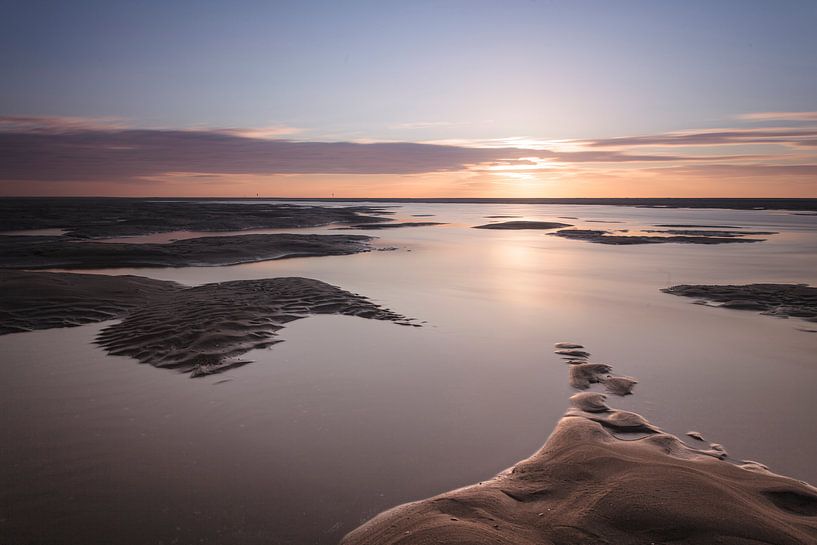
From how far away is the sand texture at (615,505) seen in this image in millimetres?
3504

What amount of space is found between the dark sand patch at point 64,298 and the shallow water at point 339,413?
90 cm

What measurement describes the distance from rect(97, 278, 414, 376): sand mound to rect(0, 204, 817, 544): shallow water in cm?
42

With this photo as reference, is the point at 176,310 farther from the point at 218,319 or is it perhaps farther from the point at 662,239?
the point at 662,239

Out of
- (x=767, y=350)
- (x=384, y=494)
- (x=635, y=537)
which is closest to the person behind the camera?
(x=635, y=537)

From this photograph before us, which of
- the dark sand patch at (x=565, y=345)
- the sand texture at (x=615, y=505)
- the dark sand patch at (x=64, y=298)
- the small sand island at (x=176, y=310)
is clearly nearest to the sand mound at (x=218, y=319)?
the small sand island at (x=176, y=310)

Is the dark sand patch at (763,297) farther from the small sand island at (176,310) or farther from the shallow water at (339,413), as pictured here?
the small sand island at (176,310)

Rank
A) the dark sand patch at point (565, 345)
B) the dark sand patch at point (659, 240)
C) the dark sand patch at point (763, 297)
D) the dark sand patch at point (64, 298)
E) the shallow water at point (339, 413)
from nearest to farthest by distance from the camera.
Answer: the shallow water at point (339, 413) < the dark sand patch at point (565, 345) < the dark sand patch at point (64, 298) < the dark sand patch at point (763, 297) < the dark sand patch at point (659, 240)

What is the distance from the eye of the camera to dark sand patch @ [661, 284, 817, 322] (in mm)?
12227

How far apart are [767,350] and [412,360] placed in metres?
6.63

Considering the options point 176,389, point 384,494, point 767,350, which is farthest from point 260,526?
point 767,350

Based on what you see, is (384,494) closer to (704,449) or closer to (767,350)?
(704,449)

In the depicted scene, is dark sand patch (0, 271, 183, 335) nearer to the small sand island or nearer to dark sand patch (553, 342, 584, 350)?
the small sand island

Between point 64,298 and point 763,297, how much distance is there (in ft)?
60.3

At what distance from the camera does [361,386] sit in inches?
272
